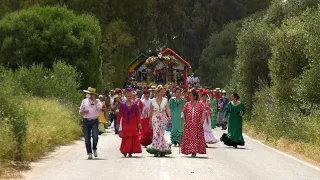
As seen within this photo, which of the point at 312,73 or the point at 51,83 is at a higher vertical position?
the point at 51,83

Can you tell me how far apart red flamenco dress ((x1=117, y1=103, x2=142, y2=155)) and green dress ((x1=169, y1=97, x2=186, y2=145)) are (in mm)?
3762

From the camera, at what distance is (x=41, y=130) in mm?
25375

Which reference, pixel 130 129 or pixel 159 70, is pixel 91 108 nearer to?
pixel 130 129

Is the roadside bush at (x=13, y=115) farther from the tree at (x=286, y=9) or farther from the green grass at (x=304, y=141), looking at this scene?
the tree at (x=286, y=9)

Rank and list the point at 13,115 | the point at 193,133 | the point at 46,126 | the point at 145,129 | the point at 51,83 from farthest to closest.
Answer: the point at 51,83 < the point at 46,126 < the point at 145,129 < the point at 193,133 < the point at 13,115

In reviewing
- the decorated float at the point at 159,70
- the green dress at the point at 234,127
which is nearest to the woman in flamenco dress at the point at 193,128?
the green dress at the point at 234,127

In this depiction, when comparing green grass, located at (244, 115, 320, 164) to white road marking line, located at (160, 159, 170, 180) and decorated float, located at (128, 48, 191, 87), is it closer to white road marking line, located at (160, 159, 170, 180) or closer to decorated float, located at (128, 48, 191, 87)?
white road marking line, located at (160, 159, 170, 180)

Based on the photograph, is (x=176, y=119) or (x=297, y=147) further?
(x=176, y=119)

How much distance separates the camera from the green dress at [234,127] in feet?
90.5

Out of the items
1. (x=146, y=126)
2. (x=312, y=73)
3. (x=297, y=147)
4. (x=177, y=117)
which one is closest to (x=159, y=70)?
(x=312, y=73)

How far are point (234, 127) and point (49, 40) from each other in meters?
21.8

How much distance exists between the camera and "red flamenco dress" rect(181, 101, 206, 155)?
23.0 meters

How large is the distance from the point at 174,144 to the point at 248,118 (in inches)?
641

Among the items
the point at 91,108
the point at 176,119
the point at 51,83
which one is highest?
the point at 51,83
